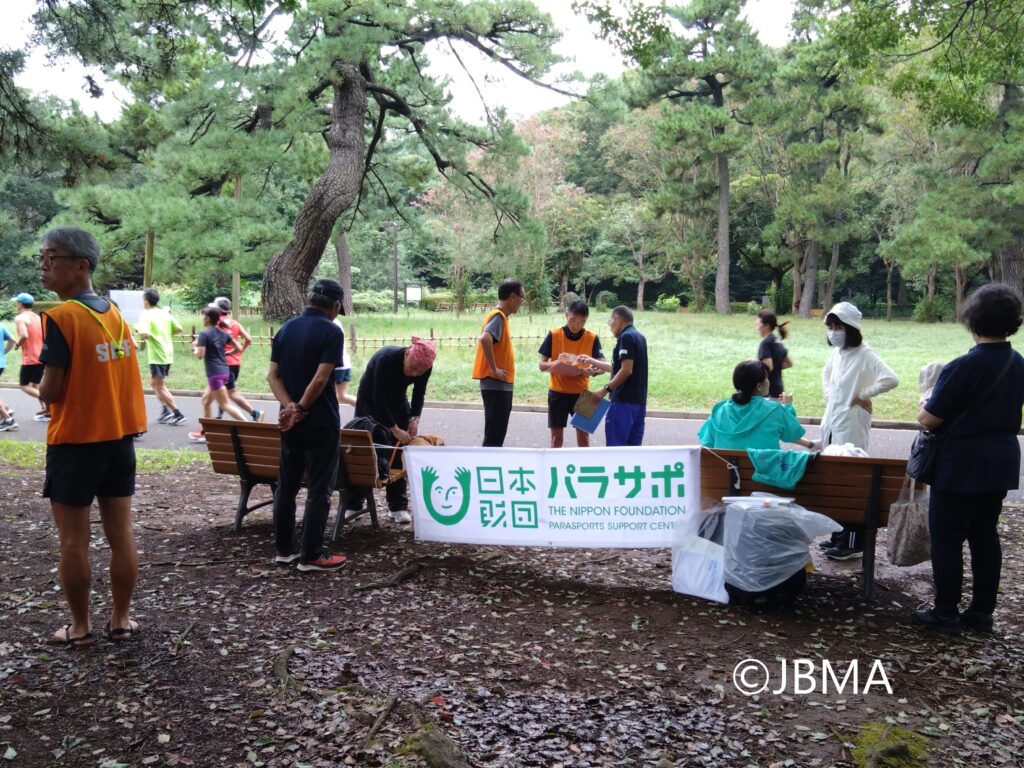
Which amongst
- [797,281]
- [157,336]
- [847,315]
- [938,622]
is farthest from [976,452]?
[797,281]

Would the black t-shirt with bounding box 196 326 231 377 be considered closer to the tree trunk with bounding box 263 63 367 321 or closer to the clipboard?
the clipboard

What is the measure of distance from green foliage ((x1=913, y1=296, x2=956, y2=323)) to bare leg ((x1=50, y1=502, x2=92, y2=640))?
4383cm

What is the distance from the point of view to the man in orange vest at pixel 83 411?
374 cm

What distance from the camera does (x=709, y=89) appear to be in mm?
35781

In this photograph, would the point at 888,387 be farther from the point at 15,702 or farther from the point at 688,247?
the point at 688,247

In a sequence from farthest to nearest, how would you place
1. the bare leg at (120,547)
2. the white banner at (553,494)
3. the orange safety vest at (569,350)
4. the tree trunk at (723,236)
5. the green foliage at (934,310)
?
the green foliage at (934,310) < the tree trunk at (723,236) < the orange safety vest at (569,350) < the white banner at (553,494) < the bare leg at (120,547)

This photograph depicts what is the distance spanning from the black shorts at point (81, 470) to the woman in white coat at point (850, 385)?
168 inches

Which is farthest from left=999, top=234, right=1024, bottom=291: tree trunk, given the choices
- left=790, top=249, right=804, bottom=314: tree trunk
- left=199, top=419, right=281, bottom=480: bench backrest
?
left=199, top=419, right=281, bottom=480: bench backrest

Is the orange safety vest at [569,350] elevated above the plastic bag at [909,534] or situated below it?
above

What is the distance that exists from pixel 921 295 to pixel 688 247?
1649 cm

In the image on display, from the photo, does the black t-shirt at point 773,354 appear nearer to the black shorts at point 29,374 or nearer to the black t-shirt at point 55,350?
the black t-shirt at point 55,350

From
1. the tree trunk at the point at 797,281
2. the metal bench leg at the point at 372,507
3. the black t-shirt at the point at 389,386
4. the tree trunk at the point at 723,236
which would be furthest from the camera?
the tree trunk at the point at 797,281

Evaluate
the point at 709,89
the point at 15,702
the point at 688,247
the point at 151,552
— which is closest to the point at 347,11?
the point at 151,552

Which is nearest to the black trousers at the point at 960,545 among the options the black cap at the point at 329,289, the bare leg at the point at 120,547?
the black cap at the point at 329,289
